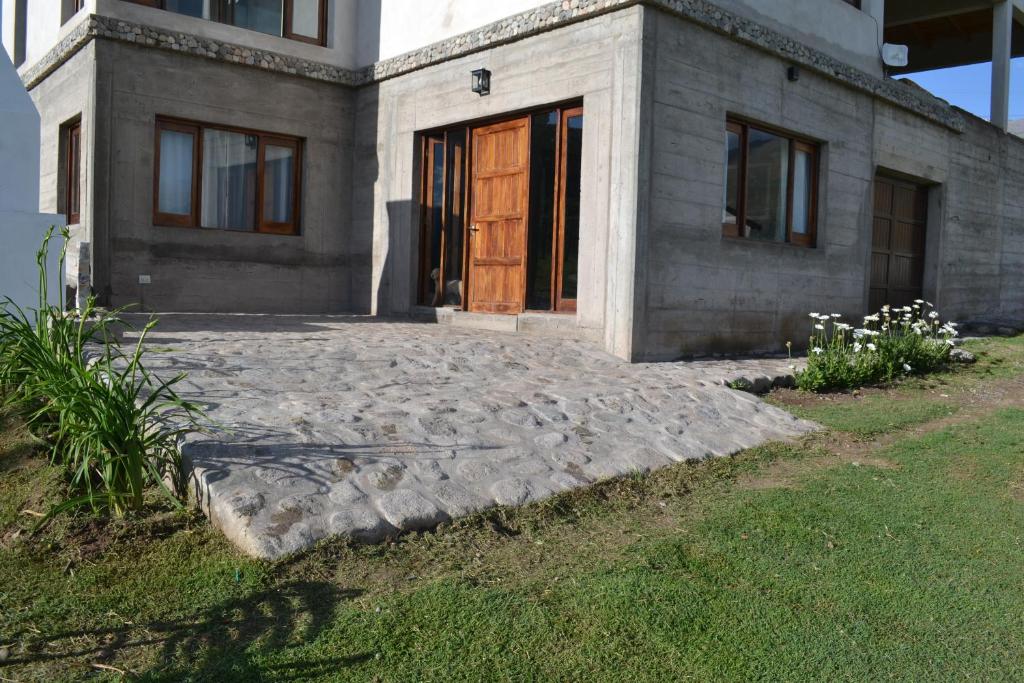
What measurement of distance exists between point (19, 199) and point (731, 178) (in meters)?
7.23

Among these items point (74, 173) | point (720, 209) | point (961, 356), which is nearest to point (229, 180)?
point (74, 173)

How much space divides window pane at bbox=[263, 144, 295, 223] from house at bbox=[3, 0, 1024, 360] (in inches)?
1.3

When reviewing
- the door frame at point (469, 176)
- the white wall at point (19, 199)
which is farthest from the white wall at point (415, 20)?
the white wall at point (19, 199)

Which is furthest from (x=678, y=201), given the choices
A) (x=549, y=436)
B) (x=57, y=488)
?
(x=57, y=488)

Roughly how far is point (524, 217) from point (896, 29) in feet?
35.9

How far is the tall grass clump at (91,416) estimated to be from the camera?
3.98 m

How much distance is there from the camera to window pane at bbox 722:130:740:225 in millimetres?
10148

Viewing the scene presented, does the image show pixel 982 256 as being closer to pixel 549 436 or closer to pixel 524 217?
pixel 524 217

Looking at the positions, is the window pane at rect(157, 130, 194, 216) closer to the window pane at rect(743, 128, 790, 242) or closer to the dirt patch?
the window pane at rect(743, 128, 790, 242)

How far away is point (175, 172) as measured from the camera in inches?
462

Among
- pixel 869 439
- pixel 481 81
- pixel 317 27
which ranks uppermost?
pixel 317 27

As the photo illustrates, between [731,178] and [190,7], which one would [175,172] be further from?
[731,178]

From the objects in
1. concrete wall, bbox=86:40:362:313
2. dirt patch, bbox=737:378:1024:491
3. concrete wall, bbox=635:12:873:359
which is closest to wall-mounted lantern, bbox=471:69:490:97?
concrete wall, bbox=635:12:873:359

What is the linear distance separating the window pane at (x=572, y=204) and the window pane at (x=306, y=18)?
4856mm
